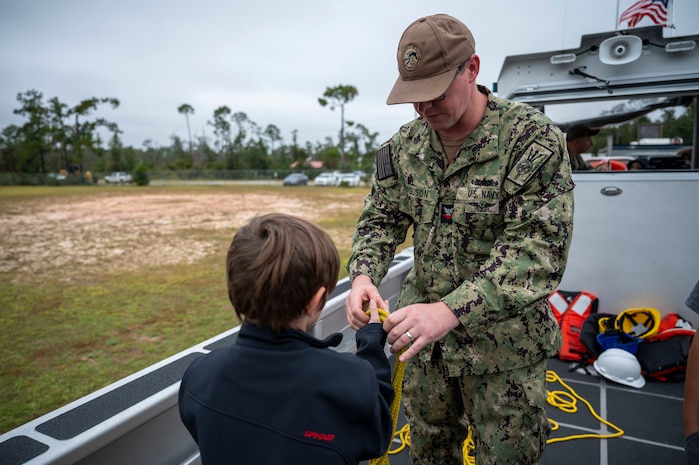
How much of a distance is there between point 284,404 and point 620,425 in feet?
7.99

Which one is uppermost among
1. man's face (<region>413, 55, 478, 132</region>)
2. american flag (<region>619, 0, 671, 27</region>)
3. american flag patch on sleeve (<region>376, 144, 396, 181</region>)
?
american flag (<region>619, 0, 671, 27</region>)

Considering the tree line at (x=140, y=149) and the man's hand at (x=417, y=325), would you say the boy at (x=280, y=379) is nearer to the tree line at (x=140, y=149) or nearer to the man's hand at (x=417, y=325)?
the man's hand at (x=417, y=325)

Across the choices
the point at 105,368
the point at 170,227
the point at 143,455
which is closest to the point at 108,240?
the point at 170,227

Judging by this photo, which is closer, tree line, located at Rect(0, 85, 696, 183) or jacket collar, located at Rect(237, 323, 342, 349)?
jacket collar, located at Rect(237, 323, 342, 349)

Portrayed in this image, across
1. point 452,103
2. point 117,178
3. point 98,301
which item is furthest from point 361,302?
point 117,178

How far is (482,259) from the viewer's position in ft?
5.11

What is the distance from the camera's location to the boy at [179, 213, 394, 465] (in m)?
1.03

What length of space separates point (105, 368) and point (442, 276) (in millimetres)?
4158

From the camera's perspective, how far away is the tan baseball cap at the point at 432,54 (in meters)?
1.36

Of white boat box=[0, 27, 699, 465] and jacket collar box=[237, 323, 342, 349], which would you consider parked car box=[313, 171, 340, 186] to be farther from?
jacket collar box=[237, 323, 342, 349]

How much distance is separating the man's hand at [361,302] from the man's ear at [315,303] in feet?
0.96

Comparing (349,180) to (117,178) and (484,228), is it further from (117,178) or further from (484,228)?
(484,228)

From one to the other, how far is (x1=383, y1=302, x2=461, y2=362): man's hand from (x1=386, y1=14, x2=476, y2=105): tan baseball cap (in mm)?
601

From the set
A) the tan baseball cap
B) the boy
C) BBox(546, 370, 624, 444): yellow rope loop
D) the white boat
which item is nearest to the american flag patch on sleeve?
the tan baseball cap
